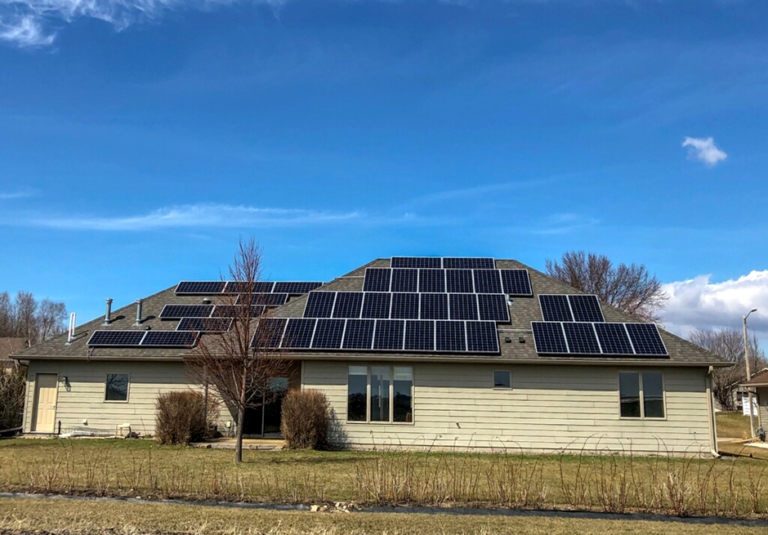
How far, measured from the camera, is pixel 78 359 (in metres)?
21.6

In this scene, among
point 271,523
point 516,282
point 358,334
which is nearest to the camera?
point 271,523

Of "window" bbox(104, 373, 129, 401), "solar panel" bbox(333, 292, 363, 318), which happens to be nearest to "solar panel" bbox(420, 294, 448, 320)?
"solar panel" bbox(333, 292, 363, 318)

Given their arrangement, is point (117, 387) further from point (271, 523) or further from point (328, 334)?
point (271, 523)

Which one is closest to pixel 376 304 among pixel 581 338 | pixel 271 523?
pixel 581 338

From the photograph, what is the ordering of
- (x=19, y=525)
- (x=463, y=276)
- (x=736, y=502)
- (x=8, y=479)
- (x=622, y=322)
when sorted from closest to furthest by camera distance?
A: (x=19, y=525) → (x=736, y=502) → (x=8, y=479) → (x=622, y=322) → (x=463, y=276)

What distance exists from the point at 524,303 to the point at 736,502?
1168 centimetres

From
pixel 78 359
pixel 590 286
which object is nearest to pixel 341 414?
pixel 78 359

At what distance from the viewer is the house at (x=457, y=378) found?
18.9 metres

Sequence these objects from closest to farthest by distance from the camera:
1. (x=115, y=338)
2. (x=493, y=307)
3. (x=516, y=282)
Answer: (x=493, y=307) → (x=115, y=338) → (x=516, y=282)

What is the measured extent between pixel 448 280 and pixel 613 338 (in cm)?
647

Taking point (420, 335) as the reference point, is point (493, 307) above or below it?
above

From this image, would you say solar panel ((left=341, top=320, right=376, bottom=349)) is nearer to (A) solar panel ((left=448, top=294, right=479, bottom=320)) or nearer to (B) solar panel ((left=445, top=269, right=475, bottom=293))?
(A) solar panel ((left=448, top=294, right=479, bottom=320))

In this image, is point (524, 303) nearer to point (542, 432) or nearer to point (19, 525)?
point (542, 432)

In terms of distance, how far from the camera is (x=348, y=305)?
22000 mm
